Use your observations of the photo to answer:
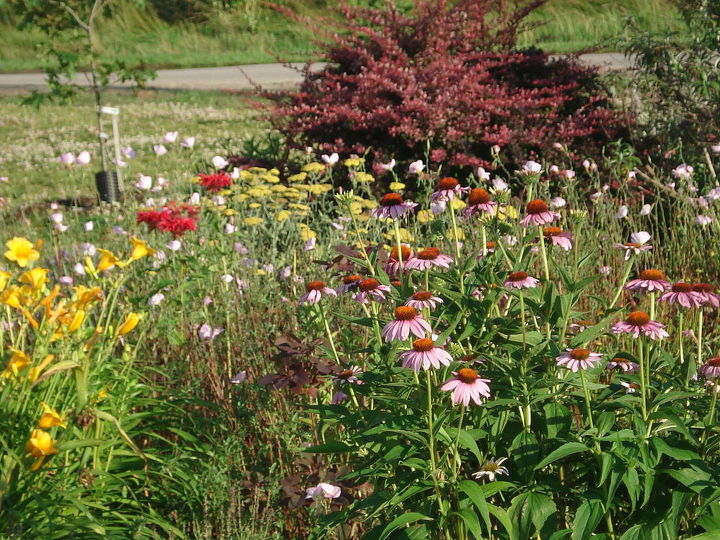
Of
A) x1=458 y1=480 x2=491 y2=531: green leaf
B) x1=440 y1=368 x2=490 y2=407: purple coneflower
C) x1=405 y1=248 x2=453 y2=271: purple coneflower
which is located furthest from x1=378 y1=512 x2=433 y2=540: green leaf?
x1=405 y1=248 x2=453 y2=271: purple coneflower

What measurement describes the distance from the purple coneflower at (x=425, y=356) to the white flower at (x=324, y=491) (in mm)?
701

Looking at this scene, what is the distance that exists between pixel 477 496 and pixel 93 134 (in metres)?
11.9

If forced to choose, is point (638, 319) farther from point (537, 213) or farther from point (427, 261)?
point (427, 261)

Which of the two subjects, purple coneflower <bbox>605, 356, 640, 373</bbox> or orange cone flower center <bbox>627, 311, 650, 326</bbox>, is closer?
orange cone flower center <bbox>627, 311, 650, 326</bbox>

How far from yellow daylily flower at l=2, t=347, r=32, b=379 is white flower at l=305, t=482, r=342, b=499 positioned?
107cm

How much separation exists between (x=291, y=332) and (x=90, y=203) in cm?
551

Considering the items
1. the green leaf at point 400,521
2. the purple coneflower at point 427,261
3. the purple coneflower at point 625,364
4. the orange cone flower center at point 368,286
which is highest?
the purple coneflower at point 427,261

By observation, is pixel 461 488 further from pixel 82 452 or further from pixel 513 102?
pixel 513 102

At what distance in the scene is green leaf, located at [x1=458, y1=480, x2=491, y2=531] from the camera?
182cm

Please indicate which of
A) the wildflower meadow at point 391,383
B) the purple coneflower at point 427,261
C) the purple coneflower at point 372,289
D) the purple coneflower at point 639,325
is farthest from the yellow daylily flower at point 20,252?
the purple coneflower at point 639,325

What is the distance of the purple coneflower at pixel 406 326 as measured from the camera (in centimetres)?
194

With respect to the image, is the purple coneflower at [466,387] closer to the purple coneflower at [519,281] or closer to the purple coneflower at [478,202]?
the purple coneflower at [519,281]

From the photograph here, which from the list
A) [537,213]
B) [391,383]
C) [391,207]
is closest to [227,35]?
[391,207]

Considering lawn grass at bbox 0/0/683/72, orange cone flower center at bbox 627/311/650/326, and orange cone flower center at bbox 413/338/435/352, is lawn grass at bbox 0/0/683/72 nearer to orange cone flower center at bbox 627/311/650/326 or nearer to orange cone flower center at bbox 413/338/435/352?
orange cone flower center at bbox 627/311/650/326
